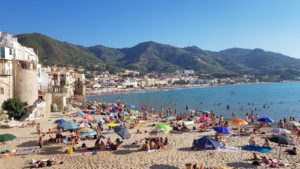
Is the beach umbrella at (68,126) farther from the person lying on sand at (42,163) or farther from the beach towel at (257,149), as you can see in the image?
the beach towel at (257,149)

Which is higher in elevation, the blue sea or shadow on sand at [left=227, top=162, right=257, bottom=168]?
shadow on sand at [left=227, top=162, right=257, bottom=168]

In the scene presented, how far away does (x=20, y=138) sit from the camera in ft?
66.4

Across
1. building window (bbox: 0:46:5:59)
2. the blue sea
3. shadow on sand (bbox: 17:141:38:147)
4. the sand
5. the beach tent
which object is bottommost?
the blue sea

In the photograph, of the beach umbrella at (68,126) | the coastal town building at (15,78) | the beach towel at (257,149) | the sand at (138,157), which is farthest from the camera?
the coastal town building at (15,78)

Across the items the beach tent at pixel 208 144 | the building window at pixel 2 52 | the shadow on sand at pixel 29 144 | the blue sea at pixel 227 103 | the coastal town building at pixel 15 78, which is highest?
the building window at pixel 2 52

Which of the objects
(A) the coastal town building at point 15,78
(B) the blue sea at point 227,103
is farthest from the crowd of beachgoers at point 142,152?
(B) the blue sea at point 227,103

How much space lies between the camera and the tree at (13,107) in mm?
27783

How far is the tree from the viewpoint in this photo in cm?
2778

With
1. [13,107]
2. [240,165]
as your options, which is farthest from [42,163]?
[13,107]

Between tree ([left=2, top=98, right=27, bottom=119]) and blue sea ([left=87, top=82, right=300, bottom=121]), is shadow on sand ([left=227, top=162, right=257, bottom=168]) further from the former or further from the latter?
blue sea ([left=87, top=82, right=300, bottom=121])

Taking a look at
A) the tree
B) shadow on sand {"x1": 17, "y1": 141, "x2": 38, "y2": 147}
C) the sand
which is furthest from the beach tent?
the tree

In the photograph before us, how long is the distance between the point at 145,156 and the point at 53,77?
158 ft

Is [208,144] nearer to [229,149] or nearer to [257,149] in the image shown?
[229,149]

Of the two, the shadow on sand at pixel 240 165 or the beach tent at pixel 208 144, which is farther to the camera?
the beach tent at pixel 208 144
